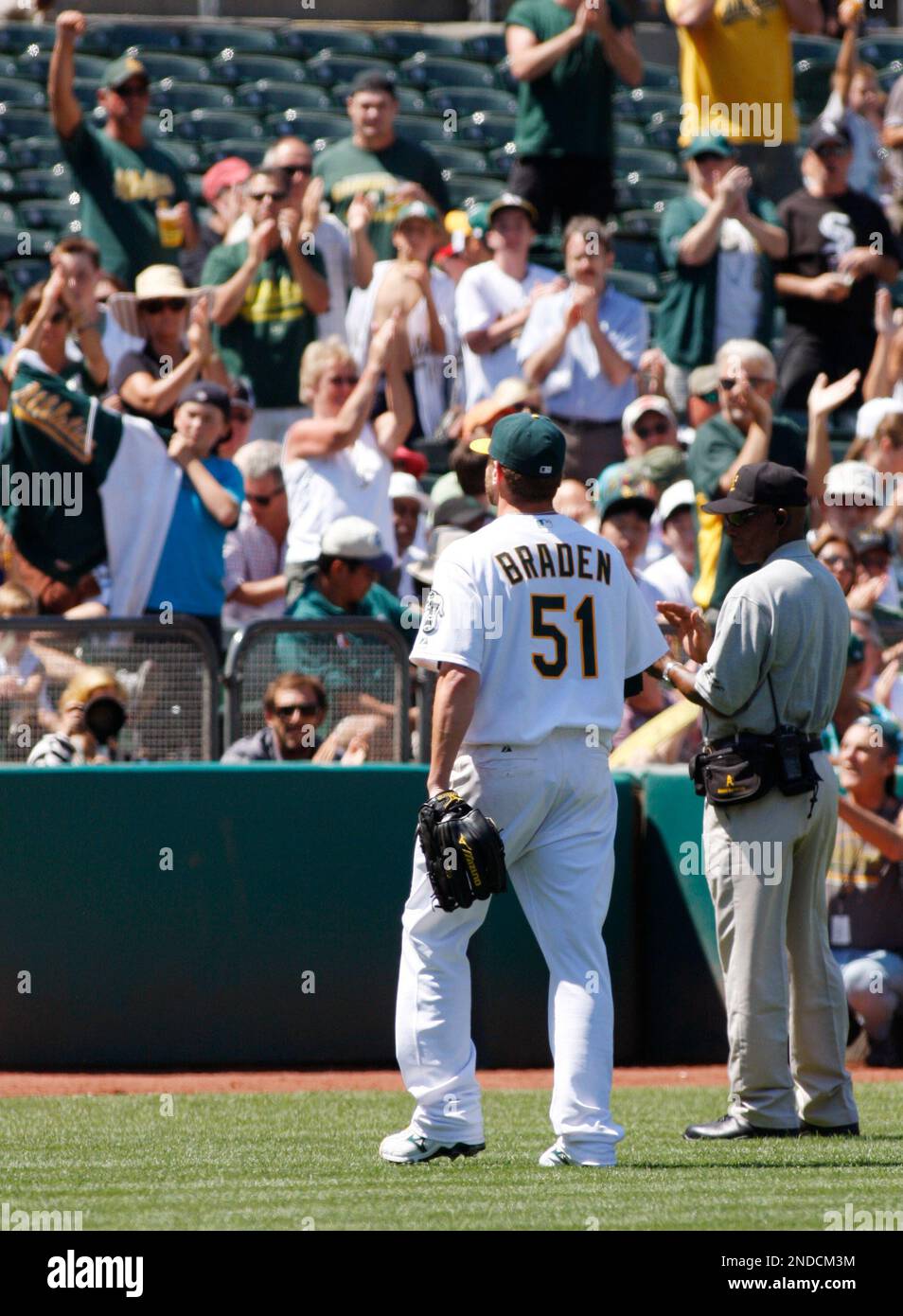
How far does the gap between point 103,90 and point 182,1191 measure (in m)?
8.87

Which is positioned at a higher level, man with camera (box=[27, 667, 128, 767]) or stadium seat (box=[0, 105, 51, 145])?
stadium seat (box=[0, 105, 51, 145])

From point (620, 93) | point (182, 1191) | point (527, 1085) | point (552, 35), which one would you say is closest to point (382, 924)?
point (527, 1085)

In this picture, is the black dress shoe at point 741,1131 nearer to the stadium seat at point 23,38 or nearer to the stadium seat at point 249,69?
the stadium seat at point 249,69

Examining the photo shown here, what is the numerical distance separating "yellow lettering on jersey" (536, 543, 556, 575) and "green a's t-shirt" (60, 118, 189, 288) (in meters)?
7.11

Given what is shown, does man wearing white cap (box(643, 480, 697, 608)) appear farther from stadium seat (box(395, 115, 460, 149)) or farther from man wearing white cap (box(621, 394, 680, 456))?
stadium seat (box(395, 115, 460, 149))

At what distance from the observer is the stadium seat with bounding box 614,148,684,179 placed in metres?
17.5

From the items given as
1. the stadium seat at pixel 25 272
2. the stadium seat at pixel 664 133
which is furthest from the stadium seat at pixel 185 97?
the stadium seat at pixel 664 133

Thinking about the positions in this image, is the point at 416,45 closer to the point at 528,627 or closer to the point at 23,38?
the point at 23,38

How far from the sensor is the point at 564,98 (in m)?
13.2

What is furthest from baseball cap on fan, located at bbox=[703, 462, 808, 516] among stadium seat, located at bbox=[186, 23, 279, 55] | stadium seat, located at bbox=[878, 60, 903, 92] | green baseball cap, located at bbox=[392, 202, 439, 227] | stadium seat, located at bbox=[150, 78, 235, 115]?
stadium seat, located at bbox=[186, 23, 279, 55]

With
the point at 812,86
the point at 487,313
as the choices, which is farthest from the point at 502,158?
the point at 487,313

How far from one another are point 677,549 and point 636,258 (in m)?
6.30

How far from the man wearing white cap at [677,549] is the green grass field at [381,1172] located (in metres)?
2.99

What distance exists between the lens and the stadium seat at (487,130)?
17.4 meters
